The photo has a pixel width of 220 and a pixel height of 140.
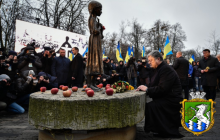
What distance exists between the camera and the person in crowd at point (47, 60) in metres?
6.36

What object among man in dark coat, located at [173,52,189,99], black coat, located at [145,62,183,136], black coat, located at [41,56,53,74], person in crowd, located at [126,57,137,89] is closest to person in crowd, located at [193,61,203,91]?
person in crowd, located at [126,57,137,89]

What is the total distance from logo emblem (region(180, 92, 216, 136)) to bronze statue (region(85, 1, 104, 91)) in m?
1.81

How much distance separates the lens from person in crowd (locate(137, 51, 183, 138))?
10.2ft

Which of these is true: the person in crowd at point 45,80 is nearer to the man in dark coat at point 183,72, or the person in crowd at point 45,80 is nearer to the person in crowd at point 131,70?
the man in dark coat at point 183,72

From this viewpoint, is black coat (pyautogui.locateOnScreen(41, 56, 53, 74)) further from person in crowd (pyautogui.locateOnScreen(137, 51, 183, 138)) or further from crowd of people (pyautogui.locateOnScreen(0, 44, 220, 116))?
person in crowd (pyautogui.locateOnScreen(137, 51, 183, 138))

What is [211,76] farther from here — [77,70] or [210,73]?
[77,70]

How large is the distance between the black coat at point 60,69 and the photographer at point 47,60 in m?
0.16

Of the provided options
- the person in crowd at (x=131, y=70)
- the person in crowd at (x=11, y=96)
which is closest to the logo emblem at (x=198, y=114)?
the person in crowd at (x=11, y=96)

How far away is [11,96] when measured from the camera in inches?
199

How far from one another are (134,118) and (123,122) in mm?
227

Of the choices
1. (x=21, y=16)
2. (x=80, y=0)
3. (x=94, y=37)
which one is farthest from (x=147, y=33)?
(x=94, y=37)

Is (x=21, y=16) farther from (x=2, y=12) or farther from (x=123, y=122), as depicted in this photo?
(x=123, y=122)

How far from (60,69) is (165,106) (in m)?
4.39

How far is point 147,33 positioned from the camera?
29984mm
